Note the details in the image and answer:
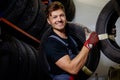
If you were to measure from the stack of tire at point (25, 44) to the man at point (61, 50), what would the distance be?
0.18 meters

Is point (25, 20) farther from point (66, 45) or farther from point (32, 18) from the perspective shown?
point (66, 45)

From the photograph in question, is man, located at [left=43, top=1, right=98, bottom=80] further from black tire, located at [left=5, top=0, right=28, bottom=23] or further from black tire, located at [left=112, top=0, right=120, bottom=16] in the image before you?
black tire, located at [left=5, top=0, right=28, bottom=23]

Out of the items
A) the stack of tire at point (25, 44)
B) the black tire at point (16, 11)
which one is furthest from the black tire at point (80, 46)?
the black tire at point (16, 11)

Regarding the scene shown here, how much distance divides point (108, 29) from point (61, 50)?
28.4 inches

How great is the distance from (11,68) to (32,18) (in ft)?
2.76

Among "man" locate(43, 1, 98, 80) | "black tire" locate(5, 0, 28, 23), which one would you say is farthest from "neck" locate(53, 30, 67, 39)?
"black tire" locate(5, 0, 28, 23)

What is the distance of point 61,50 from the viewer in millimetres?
2068

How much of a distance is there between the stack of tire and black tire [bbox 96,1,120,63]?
115 mm

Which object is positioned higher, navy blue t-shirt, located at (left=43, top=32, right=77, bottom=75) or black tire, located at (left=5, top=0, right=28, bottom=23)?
black tire, located at (left=5, top=0, right=28, bottom=23)

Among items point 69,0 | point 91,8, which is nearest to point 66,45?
point 69,0

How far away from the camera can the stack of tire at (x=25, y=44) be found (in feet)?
7.93

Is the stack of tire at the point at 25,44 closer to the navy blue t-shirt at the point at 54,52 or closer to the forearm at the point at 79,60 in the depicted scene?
the navy blue t-shirt at the point at 54,52

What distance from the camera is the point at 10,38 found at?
2.71 m

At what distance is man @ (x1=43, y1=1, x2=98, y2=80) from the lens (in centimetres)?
202
